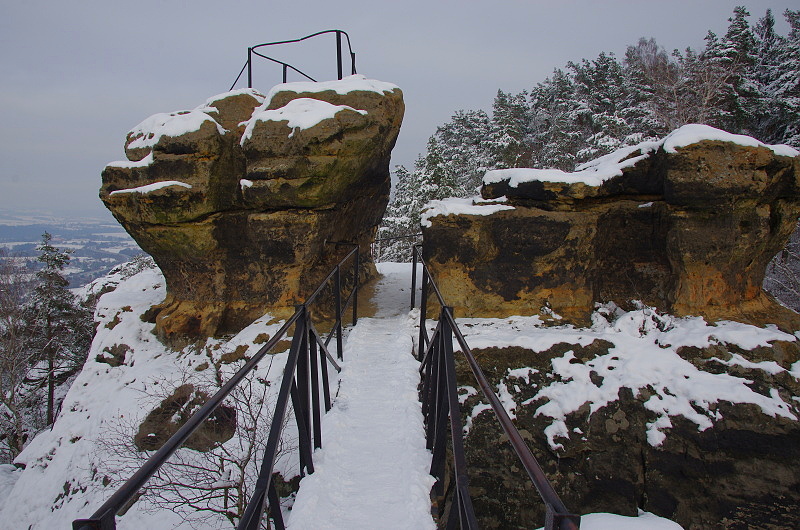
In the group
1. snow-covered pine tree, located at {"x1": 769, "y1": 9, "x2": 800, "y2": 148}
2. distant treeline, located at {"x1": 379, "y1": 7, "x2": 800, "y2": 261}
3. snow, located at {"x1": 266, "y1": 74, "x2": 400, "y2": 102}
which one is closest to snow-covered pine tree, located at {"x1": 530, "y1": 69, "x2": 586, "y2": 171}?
distant treeline, located at {"x1": 379, "y1": 7, "x2": 800, "y2": 261}

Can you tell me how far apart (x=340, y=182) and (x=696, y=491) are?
818cm

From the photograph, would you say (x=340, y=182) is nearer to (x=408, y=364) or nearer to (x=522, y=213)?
(x=522, y=213)

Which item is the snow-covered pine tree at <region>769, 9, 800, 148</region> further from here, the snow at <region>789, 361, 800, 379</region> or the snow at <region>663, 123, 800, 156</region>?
the snow at <region>789, 361, 800, 379</region>

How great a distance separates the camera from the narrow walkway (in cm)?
309

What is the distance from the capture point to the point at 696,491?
573 centimetres

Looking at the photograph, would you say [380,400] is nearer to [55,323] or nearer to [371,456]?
[371,456]

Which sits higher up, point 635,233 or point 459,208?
point 459,208

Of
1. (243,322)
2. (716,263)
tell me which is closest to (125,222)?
(243,322)

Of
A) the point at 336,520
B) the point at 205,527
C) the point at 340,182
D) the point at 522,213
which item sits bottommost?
the point at 205,527

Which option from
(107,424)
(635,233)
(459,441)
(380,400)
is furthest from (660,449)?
(107,424)

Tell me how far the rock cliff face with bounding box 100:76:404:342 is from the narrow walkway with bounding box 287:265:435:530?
377 cm

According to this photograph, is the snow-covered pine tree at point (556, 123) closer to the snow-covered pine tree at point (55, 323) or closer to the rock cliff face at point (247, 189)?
the rock cliff face at point (247, 189)

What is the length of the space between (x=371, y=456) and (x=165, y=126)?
886 centimetres

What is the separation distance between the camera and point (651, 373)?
6.50m
